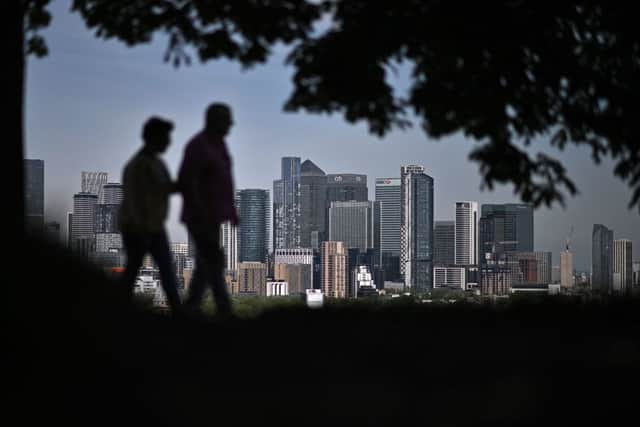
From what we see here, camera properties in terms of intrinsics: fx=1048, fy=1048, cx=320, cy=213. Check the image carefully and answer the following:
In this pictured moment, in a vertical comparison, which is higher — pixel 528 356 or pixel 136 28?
pixel 136 28

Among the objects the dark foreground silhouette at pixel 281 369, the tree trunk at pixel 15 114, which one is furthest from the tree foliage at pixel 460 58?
the dark foreground silhouette at pixel 281 369

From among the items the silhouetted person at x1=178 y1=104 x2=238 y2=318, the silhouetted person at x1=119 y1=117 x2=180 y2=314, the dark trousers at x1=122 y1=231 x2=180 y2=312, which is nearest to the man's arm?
the silhouetted person at x1=178 y1=104 x2=238 y2=318

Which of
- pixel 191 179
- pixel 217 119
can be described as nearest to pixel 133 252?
pixel 191 179

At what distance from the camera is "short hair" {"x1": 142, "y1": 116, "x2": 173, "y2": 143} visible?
350 inches

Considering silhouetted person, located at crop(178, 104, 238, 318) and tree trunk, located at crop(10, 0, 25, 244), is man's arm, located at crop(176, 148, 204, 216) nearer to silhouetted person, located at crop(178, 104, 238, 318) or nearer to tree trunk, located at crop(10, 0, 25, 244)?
silhouetted person, located at crop(178, 104, 238, 318)

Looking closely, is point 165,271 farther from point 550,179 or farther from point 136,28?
point 550,179

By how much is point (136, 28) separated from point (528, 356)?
22.1 feet

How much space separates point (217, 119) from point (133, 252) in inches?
54.7

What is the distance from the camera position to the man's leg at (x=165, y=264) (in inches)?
359

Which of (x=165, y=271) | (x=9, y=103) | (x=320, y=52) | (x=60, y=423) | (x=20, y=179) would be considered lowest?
(x=60, y=423)

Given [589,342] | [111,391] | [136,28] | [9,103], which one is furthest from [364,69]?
[111,391]

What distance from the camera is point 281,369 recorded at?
5559 mm

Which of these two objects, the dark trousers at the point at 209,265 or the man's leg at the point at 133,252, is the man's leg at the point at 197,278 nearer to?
the dark trousers at the point at 209,265

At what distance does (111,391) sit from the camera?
17.3 feet
